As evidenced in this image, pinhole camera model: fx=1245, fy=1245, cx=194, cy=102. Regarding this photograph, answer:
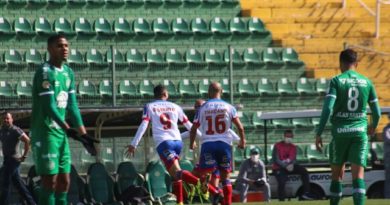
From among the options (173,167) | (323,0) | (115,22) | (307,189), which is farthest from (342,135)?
(323,0)

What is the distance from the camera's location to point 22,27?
32719 mm

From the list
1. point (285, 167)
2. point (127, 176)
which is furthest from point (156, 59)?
point (127, 176)

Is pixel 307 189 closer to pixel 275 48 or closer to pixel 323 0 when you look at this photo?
pixel 275 48

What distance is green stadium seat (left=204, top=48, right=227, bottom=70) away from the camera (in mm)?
33438

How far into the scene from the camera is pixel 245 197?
26.8 metres

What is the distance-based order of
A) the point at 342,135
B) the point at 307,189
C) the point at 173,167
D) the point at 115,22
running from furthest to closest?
the point at 115,22 → the point at 307,189 → the point at 173,167 → the point at 342,135

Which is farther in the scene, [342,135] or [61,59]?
[342,135]

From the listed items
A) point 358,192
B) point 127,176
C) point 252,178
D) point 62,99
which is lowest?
point 252,178

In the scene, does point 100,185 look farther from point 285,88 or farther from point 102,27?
point 285,88

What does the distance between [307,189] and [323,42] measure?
9.90m

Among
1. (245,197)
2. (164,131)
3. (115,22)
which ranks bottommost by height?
(245,197)

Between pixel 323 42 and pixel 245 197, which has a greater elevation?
pixel 323 42

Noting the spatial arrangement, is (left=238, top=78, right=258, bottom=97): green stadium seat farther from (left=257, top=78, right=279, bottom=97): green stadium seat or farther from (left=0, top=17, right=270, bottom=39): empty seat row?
(left=0, top=17, right=270, bottom=39): empty seat row

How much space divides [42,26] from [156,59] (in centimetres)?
314
